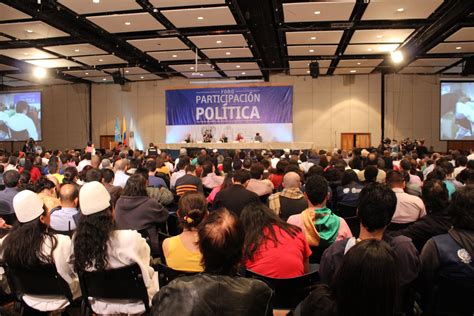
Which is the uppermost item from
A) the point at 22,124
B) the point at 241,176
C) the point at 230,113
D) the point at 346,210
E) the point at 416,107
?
the point at 416,107

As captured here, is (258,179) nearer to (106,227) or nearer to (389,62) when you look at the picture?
(106,227)

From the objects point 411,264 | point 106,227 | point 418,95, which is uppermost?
point 418,95

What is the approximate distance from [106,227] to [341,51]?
1220 centimetres

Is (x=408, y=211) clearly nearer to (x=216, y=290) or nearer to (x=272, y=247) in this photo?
(x=272, y=247)

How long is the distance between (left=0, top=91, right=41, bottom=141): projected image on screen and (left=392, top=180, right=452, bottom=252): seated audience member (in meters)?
17.9

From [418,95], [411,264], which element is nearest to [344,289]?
[411,264]

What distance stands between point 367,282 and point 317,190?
2.02 metres

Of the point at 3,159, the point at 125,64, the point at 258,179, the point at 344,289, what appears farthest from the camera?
the point at 125,64

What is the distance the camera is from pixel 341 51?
13211mm

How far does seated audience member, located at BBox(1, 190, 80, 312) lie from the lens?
2459mm

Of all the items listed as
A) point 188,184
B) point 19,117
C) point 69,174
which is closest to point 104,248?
point 188,184

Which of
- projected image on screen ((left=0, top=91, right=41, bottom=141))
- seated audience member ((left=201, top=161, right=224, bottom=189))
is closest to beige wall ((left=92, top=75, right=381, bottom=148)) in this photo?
projected image on screen ((left=0, top=91, right=41, bottom=141))

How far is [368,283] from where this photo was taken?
1204 mm

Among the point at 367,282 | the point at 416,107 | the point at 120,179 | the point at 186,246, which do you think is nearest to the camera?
the point at 367,282
